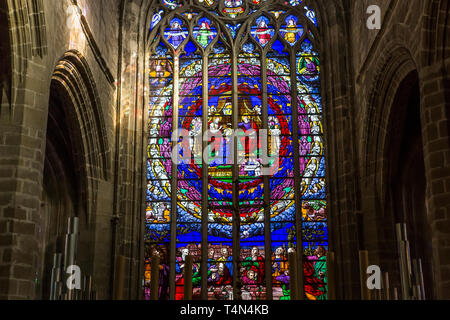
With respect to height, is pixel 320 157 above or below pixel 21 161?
above

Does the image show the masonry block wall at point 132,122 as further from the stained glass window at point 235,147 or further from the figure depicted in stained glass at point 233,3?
the figure depicted in stained glass at point 233,3

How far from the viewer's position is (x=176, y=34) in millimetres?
14977

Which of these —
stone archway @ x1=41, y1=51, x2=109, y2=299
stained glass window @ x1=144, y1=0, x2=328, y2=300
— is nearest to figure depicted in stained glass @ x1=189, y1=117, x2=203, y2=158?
stained glass window @ x1=144, y1=0, x2=328, y2=300

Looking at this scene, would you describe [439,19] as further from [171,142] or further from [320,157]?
[171,142]

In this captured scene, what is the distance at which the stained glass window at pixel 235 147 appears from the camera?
1335cm

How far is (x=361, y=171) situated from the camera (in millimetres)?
12906

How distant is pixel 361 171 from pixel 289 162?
1.61 metres

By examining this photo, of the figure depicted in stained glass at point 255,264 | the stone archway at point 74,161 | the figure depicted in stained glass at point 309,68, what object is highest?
the figure depicted in stained glass at point 309,68

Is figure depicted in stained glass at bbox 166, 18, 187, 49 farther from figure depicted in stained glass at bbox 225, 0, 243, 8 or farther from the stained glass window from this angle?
figure depicted in stained glass at bbox 225, 0, 243, 8

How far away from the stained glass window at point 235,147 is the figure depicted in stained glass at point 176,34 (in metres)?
0.02

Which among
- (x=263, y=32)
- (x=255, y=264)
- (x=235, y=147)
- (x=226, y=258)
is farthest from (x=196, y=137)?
(x=255, y=264)

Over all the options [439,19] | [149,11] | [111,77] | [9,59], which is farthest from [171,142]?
[439,19]

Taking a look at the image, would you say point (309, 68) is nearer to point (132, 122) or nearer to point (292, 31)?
point (292, 31)

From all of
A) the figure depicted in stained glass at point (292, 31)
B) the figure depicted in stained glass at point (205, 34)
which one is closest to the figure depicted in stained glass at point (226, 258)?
the figure depicted in stained glass at point (205, 34)
